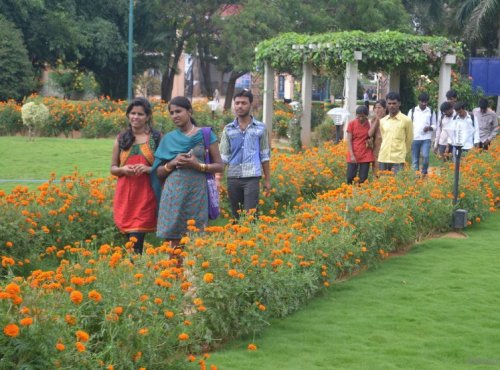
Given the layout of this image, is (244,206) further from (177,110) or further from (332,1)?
(332,1)

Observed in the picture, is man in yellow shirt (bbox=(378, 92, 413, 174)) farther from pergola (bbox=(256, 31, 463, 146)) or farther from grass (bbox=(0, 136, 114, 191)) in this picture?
pergola (bbox=(256, 31, 463, 146))

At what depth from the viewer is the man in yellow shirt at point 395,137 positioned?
11969 millimetres

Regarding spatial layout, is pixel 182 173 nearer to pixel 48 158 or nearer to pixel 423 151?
pixel 423 151

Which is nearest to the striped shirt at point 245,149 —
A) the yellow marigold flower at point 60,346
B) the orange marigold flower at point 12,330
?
the yellow marigold flower at point 60,346

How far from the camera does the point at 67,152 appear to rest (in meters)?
18.7

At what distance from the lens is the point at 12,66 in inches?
1159

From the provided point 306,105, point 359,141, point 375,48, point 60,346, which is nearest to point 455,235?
point 359,141

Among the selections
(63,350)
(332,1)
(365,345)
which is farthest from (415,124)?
(332,1)

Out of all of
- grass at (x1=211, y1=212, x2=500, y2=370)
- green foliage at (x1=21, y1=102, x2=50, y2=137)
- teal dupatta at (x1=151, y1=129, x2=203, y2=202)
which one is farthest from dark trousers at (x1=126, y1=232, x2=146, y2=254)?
green foliage at (x1=21, y1=102, x2=50, y2=137)

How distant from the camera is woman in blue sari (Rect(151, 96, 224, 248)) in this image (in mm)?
6781

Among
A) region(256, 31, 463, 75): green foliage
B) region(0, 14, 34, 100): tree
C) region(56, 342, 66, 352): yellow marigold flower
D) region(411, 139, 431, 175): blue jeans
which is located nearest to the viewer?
region(56, 342, 66, 352): yellow marigold flower

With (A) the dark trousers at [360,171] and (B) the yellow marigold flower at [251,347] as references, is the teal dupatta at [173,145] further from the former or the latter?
(A) the dark trousers at [360,171]

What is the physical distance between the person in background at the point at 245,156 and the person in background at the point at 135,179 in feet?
4.83

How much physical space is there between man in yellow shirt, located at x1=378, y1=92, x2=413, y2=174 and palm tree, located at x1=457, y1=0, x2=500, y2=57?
28.9m
